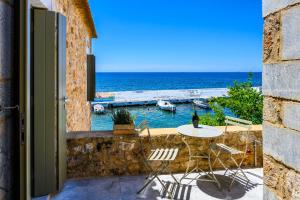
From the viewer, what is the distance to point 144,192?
10.7ft

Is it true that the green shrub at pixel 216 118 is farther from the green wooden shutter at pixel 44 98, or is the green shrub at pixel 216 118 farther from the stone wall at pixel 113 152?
the green wooden shutter at pixel 44 98

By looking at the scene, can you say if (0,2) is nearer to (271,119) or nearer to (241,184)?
(271,119)

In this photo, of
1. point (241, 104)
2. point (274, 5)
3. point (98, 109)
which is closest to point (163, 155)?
point (274, 5)

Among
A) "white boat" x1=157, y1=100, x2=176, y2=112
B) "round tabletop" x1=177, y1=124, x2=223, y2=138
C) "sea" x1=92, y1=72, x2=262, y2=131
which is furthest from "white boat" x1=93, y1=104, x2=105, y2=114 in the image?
"round tabletop" x1=177, y1=124, x2=223, y2=138

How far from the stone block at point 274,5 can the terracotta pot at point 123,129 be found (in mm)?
2792

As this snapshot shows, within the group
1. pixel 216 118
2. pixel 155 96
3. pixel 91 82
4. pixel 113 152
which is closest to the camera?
pixel 113 152

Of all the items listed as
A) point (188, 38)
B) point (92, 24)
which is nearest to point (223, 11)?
A: point (188, 38)

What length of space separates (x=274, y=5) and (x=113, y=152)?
9.95ft

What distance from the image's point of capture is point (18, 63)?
1744mm

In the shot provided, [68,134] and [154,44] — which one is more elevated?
[154,44]

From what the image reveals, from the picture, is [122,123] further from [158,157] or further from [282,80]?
[282,80]

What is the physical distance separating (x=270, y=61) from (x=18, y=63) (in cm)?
155

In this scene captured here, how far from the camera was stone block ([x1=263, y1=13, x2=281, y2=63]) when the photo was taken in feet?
3.93

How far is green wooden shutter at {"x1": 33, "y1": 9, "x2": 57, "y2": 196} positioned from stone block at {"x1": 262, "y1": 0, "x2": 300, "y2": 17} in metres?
2.39
